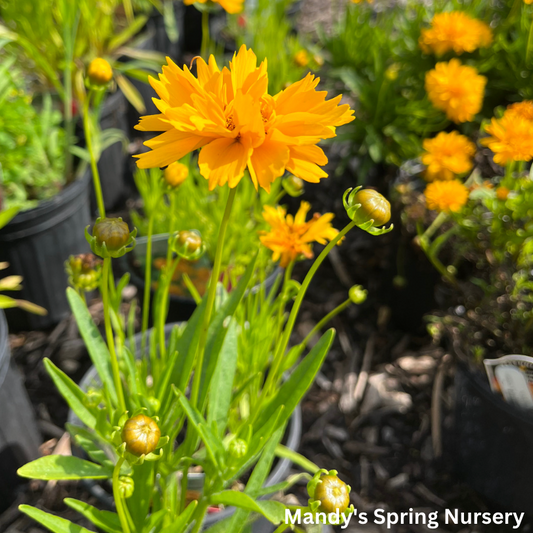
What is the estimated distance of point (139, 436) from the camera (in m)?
0.47

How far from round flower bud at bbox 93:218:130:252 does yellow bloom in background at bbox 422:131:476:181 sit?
2.71 ft

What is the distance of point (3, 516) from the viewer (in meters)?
1.00

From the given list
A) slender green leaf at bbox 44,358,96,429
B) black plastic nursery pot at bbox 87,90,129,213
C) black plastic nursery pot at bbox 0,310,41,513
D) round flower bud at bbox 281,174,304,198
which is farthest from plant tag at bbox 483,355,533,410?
black plastic nursery pot at bbox 87,90,129,213

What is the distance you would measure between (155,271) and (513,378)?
0.84 metres

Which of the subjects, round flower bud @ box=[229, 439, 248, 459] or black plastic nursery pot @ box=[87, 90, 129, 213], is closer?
round flower bud @ box=[229, 439, 248, 459]

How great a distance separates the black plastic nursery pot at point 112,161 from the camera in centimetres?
167

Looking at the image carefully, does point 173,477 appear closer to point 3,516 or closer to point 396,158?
point 3,516

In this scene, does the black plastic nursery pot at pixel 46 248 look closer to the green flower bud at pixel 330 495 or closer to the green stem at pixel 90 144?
the green stem at pixel 90 144

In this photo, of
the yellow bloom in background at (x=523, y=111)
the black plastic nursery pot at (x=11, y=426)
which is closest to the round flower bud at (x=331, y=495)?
the black plastic nursery pot at (x=11, y=426)

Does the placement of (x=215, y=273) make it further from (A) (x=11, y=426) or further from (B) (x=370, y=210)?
(A) (x=11, y=426)

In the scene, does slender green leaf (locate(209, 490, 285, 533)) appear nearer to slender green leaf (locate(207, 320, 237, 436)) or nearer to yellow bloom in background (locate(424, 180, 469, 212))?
slender green leaf (locate(207, 320, 237, 436))

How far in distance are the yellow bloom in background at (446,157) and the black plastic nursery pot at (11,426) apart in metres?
0.92

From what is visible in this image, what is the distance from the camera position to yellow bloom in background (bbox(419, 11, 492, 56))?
1292 mm

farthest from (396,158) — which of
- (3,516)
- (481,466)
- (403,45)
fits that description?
(3,516)
